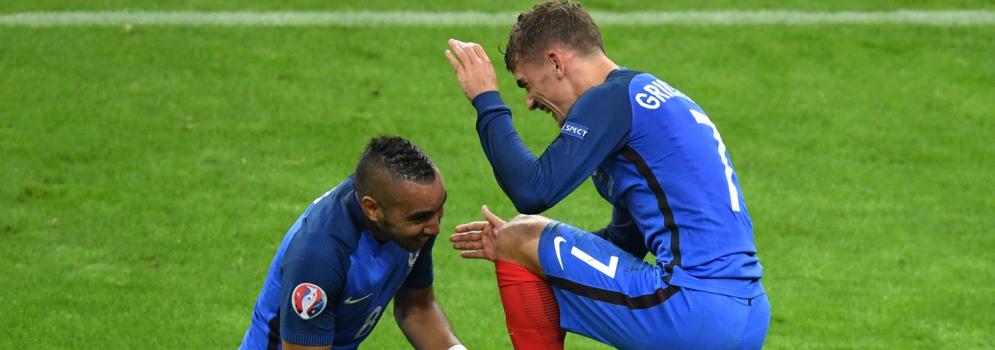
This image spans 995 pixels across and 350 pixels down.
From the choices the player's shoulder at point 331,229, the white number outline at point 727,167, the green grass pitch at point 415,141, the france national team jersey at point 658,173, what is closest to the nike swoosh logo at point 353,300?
the player's shoulder at point 331,229

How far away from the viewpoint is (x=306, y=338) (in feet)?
17.5

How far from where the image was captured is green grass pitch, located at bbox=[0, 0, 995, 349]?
8219mm

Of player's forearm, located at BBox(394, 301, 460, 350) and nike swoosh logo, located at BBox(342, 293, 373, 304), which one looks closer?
nike swoosh logo, located at BBox(342, 293, 373, 304)

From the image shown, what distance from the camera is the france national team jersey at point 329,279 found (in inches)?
207

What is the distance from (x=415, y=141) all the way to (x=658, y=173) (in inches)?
208

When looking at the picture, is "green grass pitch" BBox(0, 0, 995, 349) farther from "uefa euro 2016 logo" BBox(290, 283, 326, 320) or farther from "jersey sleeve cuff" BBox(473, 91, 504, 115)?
"uefa euro 2016 logo" BBox(290, 283, 326, 320)

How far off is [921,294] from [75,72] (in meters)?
6.48

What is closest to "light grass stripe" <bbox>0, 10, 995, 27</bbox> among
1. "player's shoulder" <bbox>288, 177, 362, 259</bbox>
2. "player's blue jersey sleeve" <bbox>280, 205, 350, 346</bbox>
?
"player's shoulder" <bbox>288, 177, 362, 259</bbox>

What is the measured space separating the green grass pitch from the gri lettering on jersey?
254 centimetres

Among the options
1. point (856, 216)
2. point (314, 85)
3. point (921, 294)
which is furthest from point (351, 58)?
point (921, 294)

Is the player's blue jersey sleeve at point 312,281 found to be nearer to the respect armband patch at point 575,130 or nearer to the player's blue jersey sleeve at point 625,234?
the respect armband patch at point 575,130

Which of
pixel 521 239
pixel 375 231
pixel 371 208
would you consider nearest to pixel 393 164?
pixel 371 208

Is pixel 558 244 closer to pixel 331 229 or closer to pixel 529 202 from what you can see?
pixel 529 202

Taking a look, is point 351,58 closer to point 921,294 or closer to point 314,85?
point 314,85
